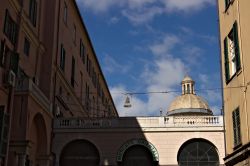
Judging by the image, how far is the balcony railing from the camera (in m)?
33.2

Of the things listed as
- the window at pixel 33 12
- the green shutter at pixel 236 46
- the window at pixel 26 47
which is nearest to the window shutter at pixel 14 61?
the window at pixel 26 47

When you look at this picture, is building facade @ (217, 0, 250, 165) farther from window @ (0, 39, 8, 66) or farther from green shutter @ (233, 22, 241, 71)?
window @ (0, 39, 8, 66)

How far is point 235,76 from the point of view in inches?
816

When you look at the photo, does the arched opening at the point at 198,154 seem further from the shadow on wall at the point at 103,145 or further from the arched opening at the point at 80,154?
the arched opening at the point at 80,154

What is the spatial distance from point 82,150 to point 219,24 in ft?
46.4

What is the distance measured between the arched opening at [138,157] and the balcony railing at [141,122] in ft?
5.41

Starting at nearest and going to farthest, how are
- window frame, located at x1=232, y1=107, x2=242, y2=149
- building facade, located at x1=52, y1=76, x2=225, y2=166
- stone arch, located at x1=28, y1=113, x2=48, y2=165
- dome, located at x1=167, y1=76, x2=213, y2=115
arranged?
window frame, located at x1=232, y1=107, x2=242, y2=149, stone arch, located at x1=28, y1=113, x2=48, y2=165, building facade, located at x1=52, y1=76, x2=225, y2=166, dome, located at x1=167, y1=76, x2=213, y2=115

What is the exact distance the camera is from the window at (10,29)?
26453 mm

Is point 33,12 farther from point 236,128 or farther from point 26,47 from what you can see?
point 236,128

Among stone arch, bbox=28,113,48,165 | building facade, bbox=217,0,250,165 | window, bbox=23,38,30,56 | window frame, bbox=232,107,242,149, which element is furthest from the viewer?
window, bbox=23,38,30,56

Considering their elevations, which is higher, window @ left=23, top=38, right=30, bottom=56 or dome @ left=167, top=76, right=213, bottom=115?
dome @ left=167, top=76, right=213, bottom=115

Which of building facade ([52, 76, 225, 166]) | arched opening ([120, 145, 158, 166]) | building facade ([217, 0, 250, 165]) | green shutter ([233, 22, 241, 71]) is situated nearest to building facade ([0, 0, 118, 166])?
building facade ([52, 76, 225, 166])

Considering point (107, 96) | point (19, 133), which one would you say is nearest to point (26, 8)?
point (19, 133)

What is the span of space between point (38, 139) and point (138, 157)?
23.2ft
